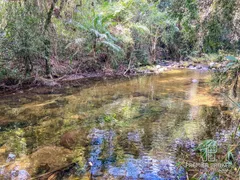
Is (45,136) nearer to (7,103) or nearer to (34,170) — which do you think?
(34,170)

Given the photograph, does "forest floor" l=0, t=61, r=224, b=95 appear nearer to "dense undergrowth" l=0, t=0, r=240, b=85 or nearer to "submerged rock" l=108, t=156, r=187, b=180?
"dense undergrowth" l=0, t=0, r=240, b=85

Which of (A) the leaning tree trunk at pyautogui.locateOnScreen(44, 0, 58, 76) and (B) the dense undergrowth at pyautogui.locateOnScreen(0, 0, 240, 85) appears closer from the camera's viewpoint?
(B) the dense undergrowth at pyautogui.locateOnScreen(0, 0, 240, 85)

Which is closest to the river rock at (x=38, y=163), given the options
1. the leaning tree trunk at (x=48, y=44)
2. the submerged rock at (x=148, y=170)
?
the submerged rock at (x=148, y=170)

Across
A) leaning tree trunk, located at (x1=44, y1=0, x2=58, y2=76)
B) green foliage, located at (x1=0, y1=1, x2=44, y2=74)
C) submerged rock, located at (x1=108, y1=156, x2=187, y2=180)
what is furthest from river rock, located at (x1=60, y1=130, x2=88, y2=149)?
leaning tree trunk, located at (x1=44, y1=0, x2=58, y2=76)

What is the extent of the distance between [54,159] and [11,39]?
508cm

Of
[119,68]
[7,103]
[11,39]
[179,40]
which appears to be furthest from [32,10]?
[179,40]

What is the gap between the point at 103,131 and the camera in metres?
4.23

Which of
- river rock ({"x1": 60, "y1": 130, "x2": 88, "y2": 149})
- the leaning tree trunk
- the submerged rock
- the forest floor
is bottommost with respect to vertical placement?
the submerged rock

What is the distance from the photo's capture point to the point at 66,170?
295cm

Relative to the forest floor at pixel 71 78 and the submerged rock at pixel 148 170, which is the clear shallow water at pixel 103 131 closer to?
the submerged rock at pixel 148 170

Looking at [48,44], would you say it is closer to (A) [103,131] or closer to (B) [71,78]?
(B) [71,78]

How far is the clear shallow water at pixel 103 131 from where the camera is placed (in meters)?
3.03

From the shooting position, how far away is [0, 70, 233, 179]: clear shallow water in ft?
9.93

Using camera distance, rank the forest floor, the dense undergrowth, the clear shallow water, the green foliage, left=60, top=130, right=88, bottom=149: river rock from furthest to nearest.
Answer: the forest floor < the green foliage < the dense undergrowth < left=60, top=130, right=88, bottom=149: river rock < the clear shallow water
